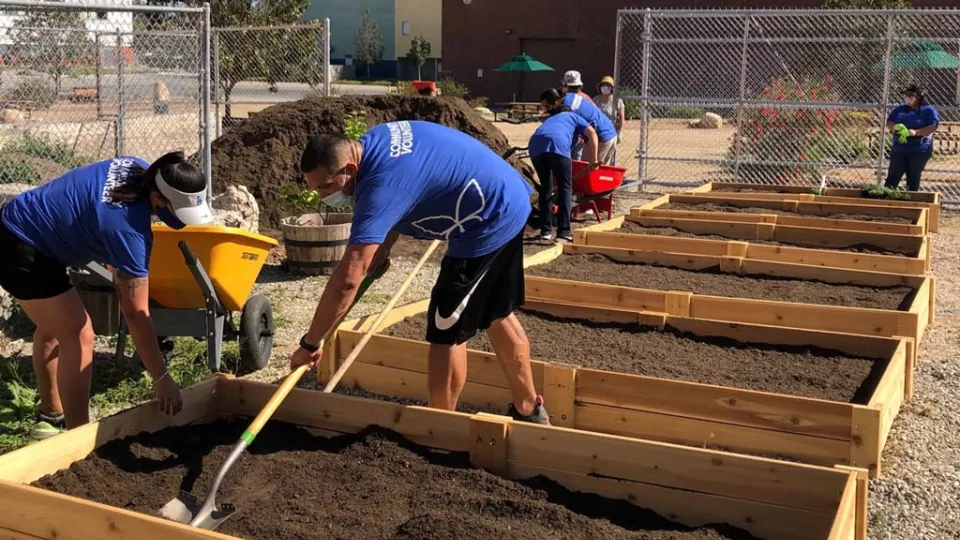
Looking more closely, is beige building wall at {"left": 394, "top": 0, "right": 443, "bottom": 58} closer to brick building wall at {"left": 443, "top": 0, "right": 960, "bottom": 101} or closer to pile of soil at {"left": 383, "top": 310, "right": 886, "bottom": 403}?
brick building wall at {"left": 443, "top": 0, "right": 960, "bottom": 101}

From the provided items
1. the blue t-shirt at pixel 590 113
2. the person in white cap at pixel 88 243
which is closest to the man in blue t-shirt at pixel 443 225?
the person in white cap at pixel 88 243

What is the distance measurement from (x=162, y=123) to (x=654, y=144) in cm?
1450

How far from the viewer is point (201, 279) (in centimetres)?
532

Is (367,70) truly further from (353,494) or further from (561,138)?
(353,494)

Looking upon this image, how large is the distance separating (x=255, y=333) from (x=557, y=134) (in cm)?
525

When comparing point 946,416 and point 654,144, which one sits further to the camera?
point 654,144

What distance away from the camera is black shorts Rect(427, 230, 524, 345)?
439 cm

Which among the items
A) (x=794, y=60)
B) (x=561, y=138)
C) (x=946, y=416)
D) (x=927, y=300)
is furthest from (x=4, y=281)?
(x=794, y=60)

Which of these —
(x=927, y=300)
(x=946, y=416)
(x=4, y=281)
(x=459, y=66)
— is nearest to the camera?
(x=4, y=281)

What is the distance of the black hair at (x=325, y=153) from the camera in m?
3.79

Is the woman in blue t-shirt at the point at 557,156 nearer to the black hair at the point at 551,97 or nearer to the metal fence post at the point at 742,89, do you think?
the black hair at the point at 551,97

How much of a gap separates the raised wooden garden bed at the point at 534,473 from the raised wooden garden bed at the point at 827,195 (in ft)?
26.8

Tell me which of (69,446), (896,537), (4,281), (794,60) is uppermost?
(794,60)

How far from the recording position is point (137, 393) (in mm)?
5648
